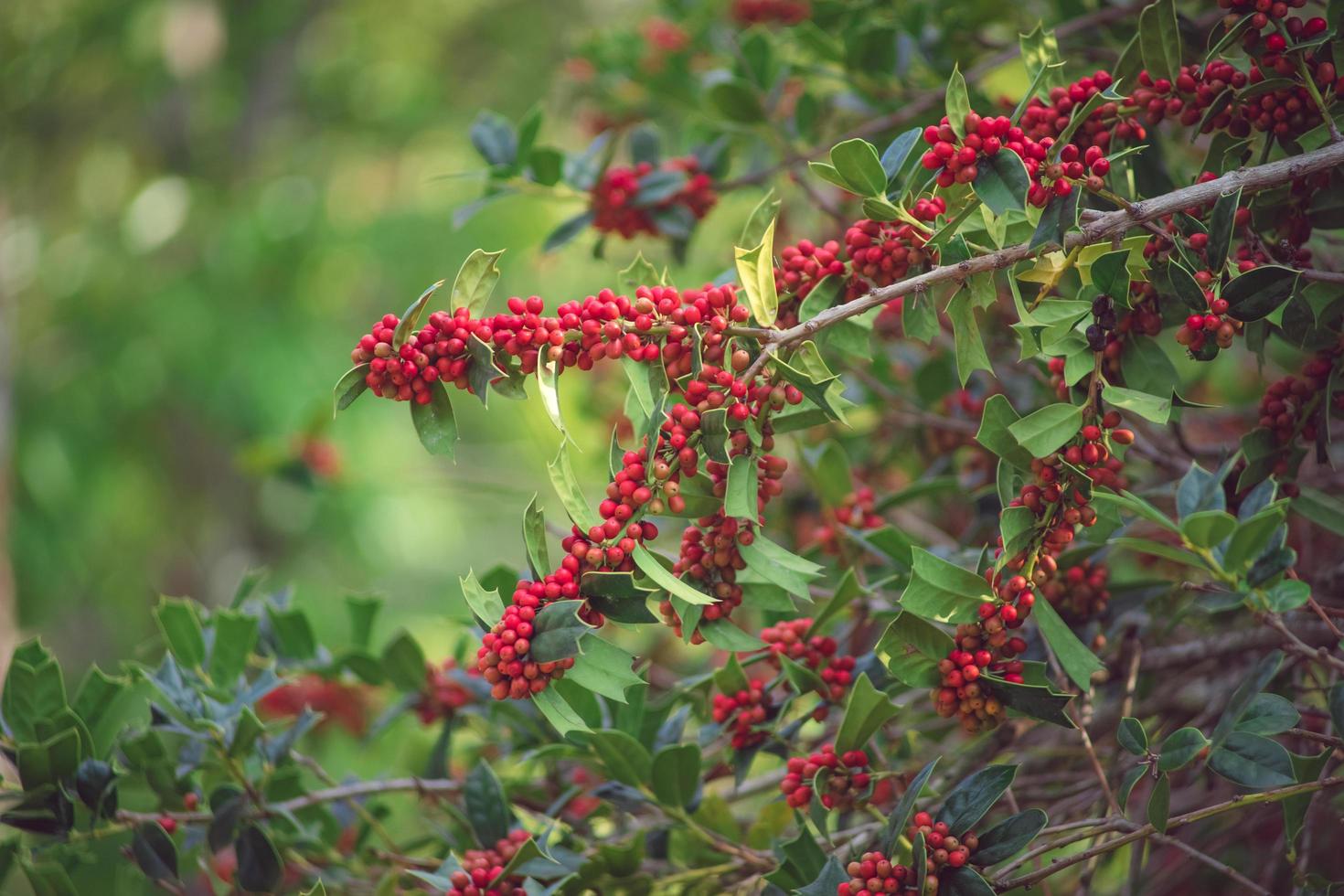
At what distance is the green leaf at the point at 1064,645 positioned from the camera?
760 mm

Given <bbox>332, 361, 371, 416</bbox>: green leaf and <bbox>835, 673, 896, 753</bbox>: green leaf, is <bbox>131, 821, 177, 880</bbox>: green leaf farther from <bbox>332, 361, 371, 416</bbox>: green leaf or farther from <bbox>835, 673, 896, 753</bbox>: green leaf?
<bbox>835, 673, 896, 753</bbox>: green leaf

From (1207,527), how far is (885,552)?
34 cm

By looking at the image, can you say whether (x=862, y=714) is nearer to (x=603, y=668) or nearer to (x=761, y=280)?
(x=603, y=668)

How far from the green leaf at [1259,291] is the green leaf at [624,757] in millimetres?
596

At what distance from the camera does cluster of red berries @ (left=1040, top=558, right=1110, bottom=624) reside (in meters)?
0.92

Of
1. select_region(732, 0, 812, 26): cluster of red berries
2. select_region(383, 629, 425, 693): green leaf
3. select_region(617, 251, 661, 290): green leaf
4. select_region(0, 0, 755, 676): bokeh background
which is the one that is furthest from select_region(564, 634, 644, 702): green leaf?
select_region(0, 0, 755, 676): bokeh background

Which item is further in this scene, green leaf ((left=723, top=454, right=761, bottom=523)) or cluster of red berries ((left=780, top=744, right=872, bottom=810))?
cluster of red berries ((left=780, top=744, right=872, bottom=810))

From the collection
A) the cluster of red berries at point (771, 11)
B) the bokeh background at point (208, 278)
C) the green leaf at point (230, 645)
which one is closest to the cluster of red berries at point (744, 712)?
the green leaf at point (230, 645)

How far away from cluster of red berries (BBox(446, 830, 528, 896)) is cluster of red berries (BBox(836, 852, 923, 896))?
28cm

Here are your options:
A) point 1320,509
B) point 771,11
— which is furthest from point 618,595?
point 771,11

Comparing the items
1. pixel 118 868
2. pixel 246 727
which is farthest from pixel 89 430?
pixel 246 727

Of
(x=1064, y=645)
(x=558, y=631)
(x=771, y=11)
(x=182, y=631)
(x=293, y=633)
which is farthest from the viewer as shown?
(x=771, y=11)

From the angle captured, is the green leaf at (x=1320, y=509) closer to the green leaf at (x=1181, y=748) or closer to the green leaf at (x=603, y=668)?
the green leaf at (x=1181, y=748)

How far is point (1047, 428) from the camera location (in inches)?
28.0
